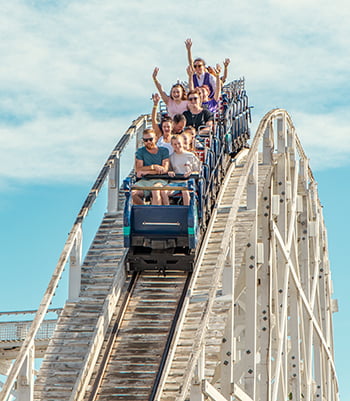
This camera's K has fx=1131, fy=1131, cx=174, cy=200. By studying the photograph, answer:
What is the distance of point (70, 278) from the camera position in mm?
14141

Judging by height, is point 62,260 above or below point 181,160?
below

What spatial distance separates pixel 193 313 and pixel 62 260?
1700mm

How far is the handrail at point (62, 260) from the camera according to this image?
12.1 meters

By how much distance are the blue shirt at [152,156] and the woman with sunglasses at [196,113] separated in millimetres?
2145

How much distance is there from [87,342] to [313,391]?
329 inches

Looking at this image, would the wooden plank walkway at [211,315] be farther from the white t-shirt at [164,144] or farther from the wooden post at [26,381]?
the wooden post at [26,381]

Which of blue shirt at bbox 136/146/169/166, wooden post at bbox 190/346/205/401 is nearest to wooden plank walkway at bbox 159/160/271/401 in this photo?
wooden post at bbox 190/346/205/401

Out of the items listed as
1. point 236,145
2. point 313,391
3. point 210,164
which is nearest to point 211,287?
point 210,164

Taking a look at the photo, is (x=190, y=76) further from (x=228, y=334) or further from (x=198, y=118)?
(x=228, y=334)

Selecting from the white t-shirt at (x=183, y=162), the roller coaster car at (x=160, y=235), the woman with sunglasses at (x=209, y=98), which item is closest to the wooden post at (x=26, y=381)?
the roller coaster car at (x=160, y=235)

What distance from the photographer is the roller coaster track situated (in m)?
12.8

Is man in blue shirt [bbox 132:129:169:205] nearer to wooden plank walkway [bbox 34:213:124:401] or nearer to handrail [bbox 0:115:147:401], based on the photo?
handrail [bbox 0:115:147:401]

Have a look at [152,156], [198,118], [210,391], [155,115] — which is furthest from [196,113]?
[210,391]

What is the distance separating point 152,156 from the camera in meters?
15.1
